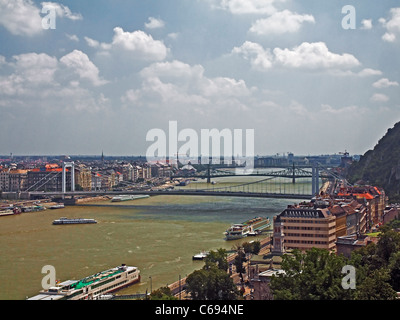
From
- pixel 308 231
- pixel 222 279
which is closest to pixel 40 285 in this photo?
pixel 222 279

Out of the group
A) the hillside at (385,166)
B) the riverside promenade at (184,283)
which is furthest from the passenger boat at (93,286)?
the hillside at (385,166)

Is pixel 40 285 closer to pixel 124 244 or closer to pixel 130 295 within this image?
pixel 130 295

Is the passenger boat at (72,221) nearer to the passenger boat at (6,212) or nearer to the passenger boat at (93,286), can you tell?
the passenger boat at (6,212)

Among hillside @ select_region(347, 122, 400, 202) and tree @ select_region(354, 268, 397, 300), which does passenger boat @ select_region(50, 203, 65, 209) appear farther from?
tree @ select_region(354, 268, 397, 300)

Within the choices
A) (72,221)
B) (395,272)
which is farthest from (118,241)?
(395,272)

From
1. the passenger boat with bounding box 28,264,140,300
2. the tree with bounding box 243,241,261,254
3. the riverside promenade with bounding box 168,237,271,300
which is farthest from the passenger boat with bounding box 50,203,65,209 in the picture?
the passenger boat with bounding box 28,264,140,300
